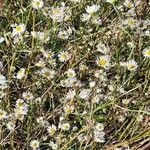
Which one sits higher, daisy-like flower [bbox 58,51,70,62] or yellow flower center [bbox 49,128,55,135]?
daisy-like flower [bbox 58,51,70,62]

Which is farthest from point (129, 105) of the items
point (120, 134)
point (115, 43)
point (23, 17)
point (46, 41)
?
point (23, 17)

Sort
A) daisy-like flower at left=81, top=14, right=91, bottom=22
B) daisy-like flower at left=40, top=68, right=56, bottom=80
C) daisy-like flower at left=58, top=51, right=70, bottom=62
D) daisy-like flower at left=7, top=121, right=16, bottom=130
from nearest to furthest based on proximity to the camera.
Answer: daisy-like flower at left=7, top=121, right=16, bottom=130 → daisy-like flower at left=40, top=68, right=56, bottom=80 → daisy-like flower at left=58, top=51, right=70, bottom=62 → daisy-like flower at left=81, top=14, right=91, bottom=22

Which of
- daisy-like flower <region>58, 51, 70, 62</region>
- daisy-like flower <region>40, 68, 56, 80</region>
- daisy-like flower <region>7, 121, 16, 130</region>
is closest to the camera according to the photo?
daisy-like flower <region>7, 121, 16, 130</region>

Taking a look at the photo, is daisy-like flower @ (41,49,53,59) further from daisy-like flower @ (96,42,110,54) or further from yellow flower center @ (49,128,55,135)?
yellow flower center @ (49,128,55,135)

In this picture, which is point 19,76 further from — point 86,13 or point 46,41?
point 86,13

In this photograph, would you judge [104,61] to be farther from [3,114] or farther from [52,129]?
[3,114]

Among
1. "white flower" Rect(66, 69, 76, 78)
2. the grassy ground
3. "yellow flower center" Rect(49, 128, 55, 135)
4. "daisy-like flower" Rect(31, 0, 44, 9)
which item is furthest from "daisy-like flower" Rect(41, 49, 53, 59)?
"yellow flower center" Rect(49, 128, 55, 135)

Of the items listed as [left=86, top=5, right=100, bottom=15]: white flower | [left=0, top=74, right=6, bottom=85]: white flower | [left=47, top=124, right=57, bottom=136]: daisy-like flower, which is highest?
[left=86, top=5, right=100, bottom=15]: white flower

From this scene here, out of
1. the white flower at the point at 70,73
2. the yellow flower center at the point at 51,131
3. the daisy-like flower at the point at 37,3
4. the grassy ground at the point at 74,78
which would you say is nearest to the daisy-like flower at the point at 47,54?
the grassy ground at the point at 74,78
